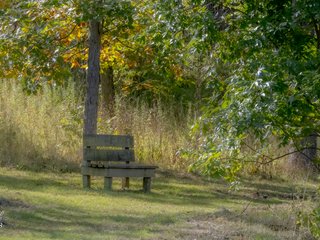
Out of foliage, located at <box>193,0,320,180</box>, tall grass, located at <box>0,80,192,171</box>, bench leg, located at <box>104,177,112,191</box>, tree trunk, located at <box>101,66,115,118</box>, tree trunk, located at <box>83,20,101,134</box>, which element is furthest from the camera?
tree trunk, located at <box>101,66,115,118</box>

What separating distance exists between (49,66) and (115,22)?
1846 millimetres

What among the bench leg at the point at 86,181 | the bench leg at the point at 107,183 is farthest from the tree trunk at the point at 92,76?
the bench leg at the point at 107,183

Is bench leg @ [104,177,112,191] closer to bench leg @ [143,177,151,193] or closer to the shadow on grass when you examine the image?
bench leg @ [143,177,151,193]

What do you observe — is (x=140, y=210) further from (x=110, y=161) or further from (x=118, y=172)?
(x=110, y=161)

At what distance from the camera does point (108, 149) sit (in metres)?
16.7

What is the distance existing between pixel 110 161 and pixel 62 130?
Answer: 4.26 m

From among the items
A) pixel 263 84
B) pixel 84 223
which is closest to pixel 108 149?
pixel 84 223

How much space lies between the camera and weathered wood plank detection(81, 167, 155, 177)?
15.8 m

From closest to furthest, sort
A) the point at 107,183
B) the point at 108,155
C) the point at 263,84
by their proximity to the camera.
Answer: the point at 263,84 < the point at 107,183 < the point at 108,155

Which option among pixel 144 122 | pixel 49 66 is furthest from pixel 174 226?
pixel 144 122

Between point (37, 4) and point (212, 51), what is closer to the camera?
point (212, 51)

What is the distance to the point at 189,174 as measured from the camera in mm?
19844

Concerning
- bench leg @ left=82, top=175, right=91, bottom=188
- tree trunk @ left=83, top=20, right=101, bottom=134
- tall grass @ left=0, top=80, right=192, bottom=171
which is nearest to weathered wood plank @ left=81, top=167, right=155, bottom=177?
bench leg @ left=82, top=175, right=91, bottom=188

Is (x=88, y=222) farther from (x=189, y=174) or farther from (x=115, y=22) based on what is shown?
(x=189, y=174)
